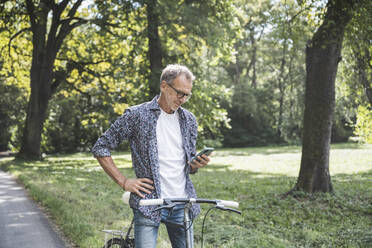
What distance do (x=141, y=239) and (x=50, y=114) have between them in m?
32.3

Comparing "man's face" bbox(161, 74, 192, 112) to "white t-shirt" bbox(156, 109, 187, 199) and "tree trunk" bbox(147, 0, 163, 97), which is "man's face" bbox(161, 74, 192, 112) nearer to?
"white t-shirt" bbox(156, 109, 187, 199)

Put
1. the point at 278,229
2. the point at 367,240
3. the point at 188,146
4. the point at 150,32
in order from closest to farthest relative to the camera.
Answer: the point at 188,146 < the point at 367,240 < the point at 278,229 < the point at 150,32

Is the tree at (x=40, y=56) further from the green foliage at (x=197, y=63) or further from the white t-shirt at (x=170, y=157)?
the white t-shirt at (x=170, y=157)

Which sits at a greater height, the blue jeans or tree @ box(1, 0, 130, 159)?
tree @ box(1, 0, 130, 159)

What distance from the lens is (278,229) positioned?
24.6 feet

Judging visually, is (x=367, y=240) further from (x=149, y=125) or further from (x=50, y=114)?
(x=50, y=114)

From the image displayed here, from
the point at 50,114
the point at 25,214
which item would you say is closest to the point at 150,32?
the point at 25,214

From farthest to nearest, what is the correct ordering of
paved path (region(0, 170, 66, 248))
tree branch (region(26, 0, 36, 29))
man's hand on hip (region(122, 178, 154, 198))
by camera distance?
tree branch (region(26, 0, 36, 29)), paved path (region(0, 170, 66, 248)), man's hand on hip (region(122, 178, 154, 198))

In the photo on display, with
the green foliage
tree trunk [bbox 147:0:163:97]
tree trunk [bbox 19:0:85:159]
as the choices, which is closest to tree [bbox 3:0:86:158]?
tree trunk [bbox 19:0:85:159]

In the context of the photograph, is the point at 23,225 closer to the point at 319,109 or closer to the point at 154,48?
the point at 319,109

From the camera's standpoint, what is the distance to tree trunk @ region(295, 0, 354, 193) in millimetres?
9844

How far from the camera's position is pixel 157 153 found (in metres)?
2.80

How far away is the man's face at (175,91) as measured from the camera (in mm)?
2842

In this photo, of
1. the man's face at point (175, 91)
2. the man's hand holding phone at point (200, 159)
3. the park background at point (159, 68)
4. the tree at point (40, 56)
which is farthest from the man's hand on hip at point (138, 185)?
the tree at point (40, 56)
